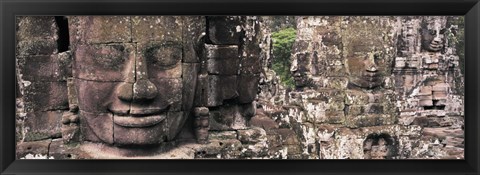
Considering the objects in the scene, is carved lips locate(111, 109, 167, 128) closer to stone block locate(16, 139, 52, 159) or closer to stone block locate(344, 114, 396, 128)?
stone block locate(16, 139, 52, 159)

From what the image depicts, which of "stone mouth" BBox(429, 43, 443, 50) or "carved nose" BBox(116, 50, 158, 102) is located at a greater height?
"stone mouth" BBox(429, 43, 443, 50)

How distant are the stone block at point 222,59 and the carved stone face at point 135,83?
274mm

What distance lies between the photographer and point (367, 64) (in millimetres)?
6875

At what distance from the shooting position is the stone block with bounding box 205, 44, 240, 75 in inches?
207

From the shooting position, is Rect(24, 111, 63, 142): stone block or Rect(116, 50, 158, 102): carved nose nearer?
Rect(116, 50, 158, 102): carved nose

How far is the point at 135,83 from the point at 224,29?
1.01 metres

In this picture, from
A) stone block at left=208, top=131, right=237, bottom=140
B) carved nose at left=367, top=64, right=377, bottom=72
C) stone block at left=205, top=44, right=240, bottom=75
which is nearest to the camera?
stone block at left=205, top=44, right=240, bottom=75

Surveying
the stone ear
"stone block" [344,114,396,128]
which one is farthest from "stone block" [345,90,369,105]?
the stone ear

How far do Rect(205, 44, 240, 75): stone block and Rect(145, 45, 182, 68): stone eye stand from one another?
0.39 m

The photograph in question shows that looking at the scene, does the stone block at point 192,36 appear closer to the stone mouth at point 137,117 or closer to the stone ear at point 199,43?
the stone ear at point 199,43

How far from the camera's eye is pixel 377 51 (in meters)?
6.86
